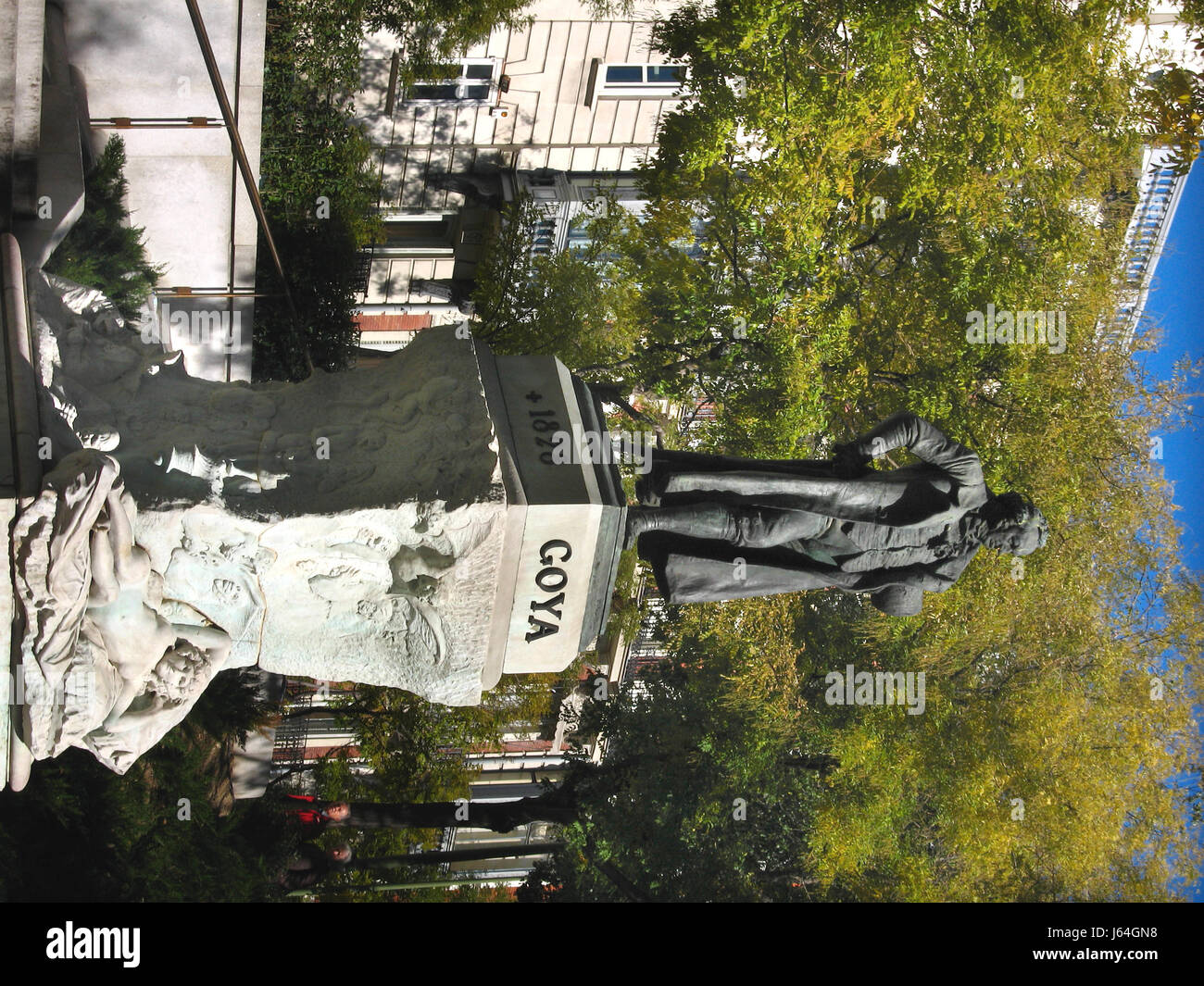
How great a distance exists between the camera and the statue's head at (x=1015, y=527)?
8648 mm

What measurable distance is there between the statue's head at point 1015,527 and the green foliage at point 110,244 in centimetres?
828

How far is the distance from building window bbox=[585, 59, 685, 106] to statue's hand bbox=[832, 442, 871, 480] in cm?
1420

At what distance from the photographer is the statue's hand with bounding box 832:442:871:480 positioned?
8352 mm

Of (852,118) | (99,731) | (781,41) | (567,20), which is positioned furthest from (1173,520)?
(99,731)

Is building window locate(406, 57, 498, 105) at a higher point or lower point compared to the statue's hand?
lower

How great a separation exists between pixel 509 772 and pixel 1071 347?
16.9 metres

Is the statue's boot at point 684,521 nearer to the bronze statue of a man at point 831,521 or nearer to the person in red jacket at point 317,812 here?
the bronze statue of a man at point 831,521

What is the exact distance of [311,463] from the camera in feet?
22.7

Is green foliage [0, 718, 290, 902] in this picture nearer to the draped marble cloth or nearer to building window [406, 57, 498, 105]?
the draped marble cloth

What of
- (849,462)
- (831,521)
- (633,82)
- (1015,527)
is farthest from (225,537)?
(633,82)

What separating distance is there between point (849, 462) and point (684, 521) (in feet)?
4.73

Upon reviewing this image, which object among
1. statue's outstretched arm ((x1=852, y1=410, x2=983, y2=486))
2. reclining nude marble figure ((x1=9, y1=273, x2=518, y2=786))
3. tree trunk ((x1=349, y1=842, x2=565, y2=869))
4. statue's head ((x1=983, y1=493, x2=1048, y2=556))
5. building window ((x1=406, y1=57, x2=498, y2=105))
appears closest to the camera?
reclining nude marble figure ((x1=9, y1=273, x2=518, y2=786))

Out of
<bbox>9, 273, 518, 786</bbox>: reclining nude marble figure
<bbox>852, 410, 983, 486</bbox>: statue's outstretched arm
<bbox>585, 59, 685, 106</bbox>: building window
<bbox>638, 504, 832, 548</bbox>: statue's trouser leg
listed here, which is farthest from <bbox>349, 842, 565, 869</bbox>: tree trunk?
<bbox>585, 59, 685, 106</bbox>: building window

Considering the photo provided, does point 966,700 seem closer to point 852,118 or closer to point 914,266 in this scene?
point 914,266
